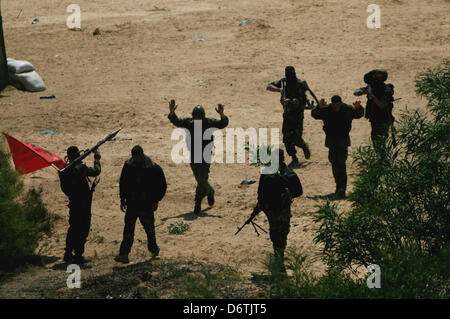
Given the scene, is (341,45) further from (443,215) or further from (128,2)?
(443,215)

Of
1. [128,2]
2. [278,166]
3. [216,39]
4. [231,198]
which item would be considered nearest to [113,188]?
[231,198]

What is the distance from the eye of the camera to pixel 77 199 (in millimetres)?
9086

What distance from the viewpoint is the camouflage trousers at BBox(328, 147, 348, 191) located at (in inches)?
436

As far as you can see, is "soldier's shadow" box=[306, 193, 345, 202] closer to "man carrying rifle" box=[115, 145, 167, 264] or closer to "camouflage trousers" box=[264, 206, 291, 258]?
"camouflage trousers" box=[264, 206, 291, 258]

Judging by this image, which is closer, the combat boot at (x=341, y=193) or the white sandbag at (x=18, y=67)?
the combat boot at (x=341, y=193)

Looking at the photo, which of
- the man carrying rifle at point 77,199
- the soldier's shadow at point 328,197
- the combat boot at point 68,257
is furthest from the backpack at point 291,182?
the combat boot at point 68,257

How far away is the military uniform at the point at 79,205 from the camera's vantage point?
29.6 ft

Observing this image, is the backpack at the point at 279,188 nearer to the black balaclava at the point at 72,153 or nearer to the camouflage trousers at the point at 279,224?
the camouflage trousers at the point at 279,224

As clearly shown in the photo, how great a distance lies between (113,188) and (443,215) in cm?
642

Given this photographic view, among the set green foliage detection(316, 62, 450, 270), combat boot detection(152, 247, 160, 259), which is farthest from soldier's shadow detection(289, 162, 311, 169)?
green foliage detection(316, 62, 450, 270)

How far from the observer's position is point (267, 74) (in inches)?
695

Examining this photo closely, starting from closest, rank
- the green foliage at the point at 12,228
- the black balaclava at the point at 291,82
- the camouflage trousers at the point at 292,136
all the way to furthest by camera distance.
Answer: the green foliage at the point at 12,228
the black balaclava at the point at 291,82
the camouflage trousers at the point at 292,136

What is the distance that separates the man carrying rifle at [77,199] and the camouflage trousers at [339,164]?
13.0 ft

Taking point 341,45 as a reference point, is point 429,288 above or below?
below
